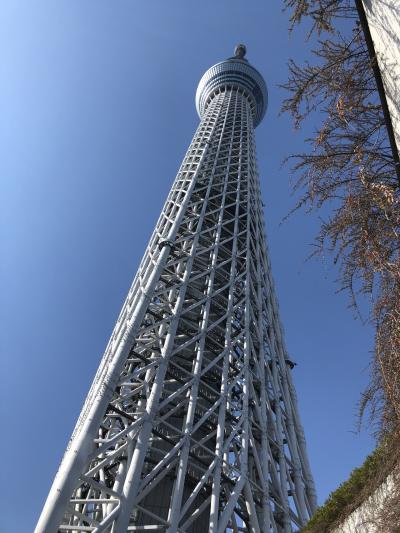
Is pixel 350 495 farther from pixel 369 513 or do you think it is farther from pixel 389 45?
pixel 389 45

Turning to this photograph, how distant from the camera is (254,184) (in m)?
32.1

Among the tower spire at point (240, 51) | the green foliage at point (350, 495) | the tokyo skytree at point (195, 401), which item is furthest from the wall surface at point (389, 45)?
the tower spire at point (240, 51)

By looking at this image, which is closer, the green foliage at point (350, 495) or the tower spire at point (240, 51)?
the green foliage at point (350, 495)

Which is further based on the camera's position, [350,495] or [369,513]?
[350,495]

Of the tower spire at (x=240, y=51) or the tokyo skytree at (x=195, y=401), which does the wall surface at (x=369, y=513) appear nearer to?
the tokyo skytree at (x=195, y=401)

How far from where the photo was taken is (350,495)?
614 cm

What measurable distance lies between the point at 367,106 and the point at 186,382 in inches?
490

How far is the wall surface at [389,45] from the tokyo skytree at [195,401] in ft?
33.3

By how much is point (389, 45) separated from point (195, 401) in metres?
12.5

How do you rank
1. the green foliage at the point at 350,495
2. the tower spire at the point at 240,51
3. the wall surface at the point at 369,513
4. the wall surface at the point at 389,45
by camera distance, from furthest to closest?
the tower spire at the point at 240,51
the green foliage at the point at 350,495
the wall surface at the point at 369,513
the wall surface at the point at 389,45

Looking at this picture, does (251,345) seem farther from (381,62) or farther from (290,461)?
(381,62)

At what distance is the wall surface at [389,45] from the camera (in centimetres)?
361

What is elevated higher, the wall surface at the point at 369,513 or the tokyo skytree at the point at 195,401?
the tokyo skytree at the point at 195,401

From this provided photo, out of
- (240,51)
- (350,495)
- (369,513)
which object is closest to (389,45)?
(369,513)
